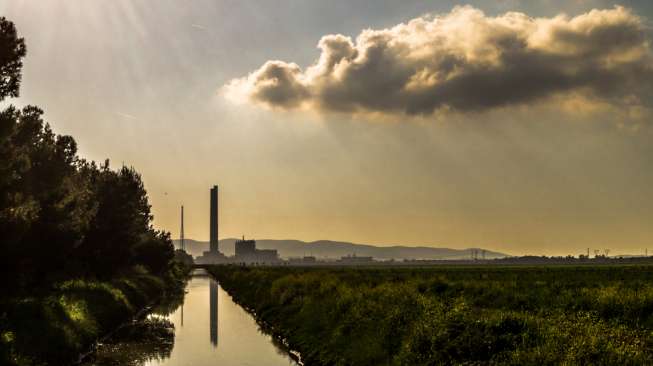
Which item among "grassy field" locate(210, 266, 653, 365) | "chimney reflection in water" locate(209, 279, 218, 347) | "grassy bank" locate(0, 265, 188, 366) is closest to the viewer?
"grassy field" locate(210, 266, 653, 365)

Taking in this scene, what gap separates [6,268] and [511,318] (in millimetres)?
21664

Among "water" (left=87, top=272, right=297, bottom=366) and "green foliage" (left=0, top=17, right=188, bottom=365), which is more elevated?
"green foliage" (left=0, top=17, right=188, bottom=365)

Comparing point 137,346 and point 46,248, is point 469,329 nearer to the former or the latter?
point 137,346

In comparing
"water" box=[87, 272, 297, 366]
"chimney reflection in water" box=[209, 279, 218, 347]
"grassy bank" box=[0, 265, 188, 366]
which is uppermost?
"grassy bank" box=[0, 265, 188, 366]

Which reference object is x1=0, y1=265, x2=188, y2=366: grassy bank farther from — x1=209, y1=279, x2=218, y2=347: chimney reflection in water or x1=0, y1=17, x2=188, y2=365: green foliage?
x1=209, y1=279, x2=218, y2=347: chimney reflection in water

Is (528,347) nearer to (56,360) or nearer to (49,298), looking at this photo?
(56,360)

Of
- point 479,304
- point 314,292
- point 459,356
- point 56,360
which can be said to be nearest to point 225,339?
point 314,292

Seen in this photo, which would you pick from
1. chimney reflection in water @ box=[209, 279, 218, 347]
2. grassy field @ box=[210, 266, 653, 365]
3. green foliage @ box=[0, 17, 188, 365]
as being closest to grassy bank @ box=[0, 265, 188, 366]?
green foliage @ box=[0, 17, 188, 365]

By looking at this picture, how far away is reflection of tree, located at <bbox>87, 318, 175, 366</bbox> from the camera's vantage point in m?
29.0

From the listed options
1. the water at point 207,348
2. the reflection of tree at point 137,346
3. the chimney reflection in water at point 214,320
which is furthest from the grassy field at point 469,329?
the reflection of tree at point 137,346

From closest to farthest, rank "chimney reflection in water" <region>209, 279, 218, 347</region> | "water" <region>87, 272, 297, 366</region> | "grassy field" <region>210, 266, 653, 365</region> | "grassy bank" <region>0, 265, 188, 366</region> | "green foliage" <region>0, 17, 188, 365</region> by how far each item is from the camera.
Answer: "grassy field" <region>210, 266, 653, 365</region> → "grassy bank" <region>0, 265, 188, 366</region> → "green foliage" <region>0, 17, 188, 365</region> → "water" <region>87, 272, 297, 366</region> → "chimney reflection in water" <region>209, 279, 218, 347</region>

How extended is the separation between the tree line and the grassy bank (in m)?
1.28

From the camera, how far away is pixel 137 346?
33469mm

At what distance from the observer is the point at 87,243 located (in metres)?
53.6
